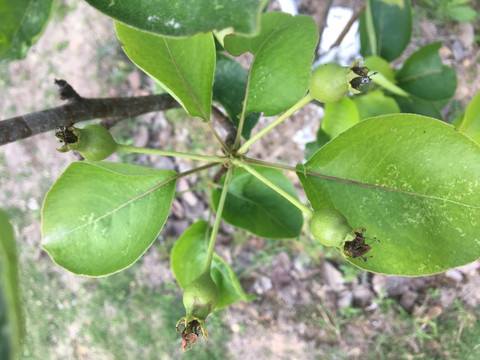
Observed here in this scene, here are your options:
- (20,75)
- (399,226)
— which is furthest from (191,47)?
(20,75)

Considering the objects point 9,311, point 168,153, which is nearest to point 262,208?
point 168,153

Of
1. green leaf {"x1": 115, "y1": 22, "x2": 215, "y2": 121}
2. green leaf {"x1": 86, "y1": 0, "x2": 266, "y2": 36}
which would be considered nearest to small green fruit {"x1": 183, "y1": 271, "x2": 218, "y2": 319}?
green leaf {"x1": 115, "y1": 22, "x2": 215, "y2": 121}

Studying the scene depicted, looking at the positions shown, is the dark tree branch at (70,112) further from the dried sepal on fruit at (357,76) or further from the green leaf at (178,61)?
the dried sepal on fruit at (357,76)

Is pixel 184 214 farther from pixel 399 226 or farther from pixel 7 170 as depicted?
pixel 399 226

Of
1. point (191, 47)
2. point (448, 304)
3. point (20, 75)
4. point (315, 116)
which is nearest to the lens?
point (191, 47)

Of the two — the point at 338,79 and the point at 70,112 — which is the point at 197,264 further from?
→ the point at 338,79

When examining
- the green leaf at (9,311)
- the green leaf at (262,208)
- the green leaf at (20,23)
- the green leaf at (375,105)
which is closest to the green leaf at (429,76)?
the green leaf at (375,105)
